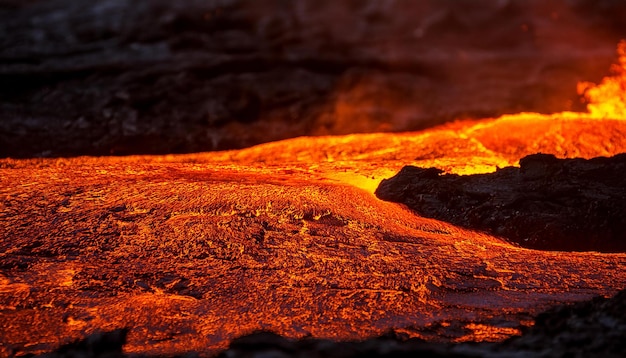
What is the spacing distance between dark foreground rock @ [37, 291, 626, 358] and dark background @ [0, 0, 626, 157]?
3991 millimetres

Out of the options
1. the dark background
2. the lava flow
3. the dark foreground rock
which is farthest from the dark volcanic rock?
the dark background

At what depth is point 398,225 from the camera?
3.70 metres

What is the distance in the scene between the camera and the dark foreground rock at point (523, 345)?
Answer: 186cm

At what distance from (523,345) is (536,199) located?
82.1 inches

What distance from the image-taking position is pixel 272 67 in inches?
302

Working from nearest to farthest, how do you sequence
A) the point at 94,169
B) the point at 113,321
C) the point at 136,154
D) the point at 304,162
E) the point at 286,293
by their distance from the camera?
the point at 113,321, the point at 286,293, the point at 94,169, the point at 304,162, the point at 136,154

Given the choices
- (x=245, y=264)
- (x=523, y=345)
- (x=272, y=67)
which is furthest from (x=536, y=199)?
(x=272, y=67)

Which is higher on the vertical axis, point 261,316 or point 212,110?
point 212,110

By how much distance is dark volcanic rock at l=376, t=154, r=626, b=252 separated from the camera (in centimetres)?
375

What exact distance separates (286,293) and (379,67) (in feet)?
16.7

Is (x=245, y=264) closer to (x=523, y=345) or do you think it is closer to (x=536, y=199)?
(x=523, y=345)

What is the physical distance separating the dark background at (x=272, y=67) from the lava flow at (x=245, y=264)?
173cm

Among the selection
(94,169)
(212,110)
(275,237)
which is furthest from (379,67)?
(275,237)

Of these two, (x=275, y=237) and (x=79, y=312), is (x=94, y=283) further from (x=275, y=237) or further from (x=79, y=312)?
(x=275, y=237)
